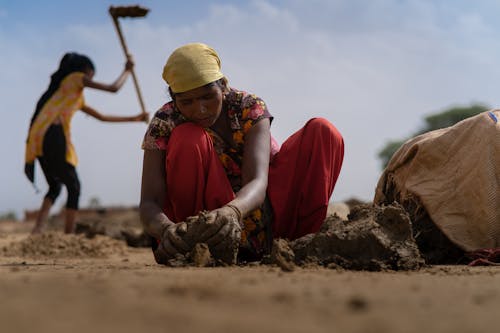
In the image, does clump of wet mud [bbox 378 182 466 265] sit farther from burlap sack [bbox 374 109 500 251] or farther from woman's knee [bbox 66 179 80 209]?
woman's knee [bbox 66 179 80 209]

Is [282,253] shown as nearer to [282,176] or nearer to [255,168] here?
[255,168]

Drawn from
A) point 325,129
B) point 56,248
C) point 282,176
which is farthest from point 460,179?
point 56,248

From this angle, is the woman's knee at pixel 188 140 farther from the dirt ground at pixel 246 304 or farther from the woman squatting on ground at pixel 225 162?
the dirt ground at pixel 246 304

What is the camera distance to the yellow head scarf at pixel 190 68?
3.33 m

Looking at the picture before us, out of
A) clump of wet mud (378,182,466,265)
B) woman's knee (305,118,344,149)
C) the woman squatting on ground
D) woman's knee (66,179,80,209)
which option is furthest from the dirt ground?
woman's knee (66,179,80,209)

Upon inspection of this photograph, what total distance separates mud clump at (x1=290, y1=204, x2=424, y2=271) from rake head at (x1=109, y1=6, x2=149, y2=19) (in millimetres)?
5307

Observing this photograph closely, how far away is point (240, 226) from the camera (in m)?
3.00

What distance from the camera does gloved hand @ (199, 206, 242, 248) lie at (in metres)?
2.86

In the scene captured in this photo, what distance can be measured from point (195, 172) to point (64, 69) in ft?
16.5

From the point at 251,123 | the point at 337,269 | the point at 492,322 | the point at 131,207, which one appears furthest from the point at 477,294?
A: the point at 131,207

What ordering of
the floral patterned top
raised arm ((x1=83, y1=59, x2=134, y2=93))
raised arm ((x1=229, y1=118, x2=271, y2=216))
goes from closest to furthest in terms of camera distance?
1. raised arm ((x1=229, y1=118, x2=271, y2=216))
2. the floral patterned top
3. raised arm ((x1=83, y1=59, x2=134, y2=93))

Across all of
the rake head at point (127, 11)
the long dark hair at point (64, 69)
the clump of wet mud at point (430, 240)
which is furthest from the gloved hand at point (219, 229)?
the long dark hair at point (64, 69)

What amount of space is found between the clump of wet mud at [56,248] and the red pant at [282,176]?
350 cm

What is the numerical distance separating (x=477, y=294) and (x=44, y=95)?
6905 mm
